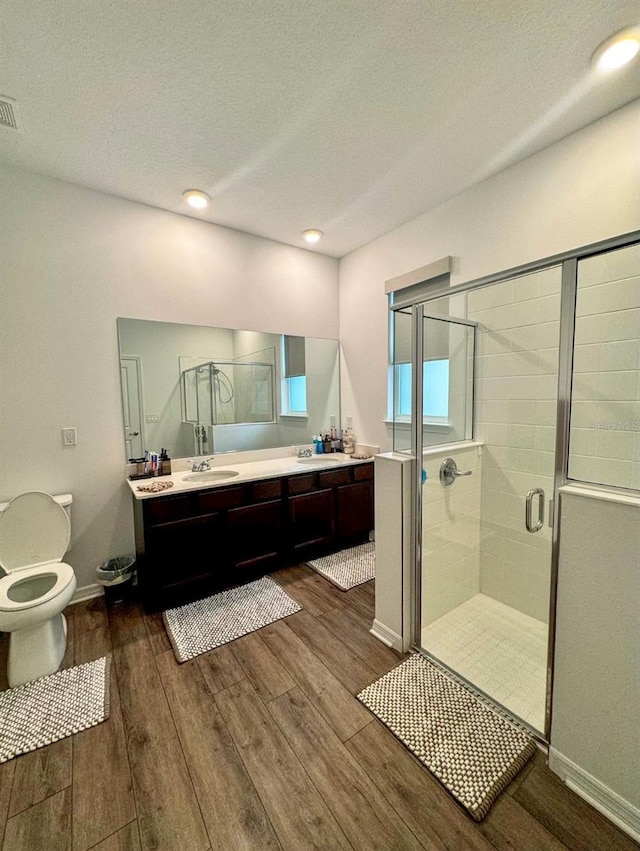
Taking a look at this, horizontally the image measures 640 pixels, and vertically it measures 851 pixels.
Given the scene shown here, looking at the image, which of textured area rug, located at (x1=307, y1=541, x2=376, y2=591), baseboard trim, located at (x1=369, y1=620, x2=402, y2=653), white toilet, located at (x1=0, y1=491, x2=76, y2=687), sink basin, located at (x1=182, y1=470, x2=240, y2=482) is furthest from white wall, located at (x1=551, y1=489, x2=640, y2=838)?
white toilet, located at (x1=0, y1=491, x2=76, y2=687)

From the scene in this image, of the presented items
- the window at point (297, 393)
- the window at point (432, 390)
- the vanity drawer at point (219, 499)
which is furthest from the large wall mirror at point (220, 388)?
the window at point (432, 390)

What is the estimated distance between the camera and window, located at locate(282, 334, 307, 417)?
3.42m

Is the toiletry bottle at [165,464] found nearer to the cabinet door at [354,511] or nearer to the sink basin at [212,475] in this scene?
the sink basin at [212,475]

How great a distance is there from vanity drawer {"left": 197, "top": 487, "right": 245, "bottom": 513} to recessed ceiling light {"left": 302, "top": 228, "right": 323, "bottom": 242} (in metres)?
2.30

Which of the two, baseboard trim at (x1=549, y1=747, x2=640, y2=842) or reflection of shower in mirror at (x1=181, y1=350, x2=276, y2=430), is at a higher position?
reflection of shower in mirror at (x1=181, y1=350, x2=276, y2=430)

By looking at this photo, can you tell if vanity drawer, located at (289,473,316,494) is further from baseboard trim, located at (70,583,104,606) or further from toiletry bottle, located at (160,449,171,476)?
baseboard trim, located at (70,583,104,606)

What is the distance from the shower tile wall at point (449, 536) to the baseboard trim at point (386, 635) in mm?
207

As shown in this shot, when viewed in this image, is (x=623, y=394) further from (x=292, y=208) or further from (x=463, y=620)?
(x=292, y=208)

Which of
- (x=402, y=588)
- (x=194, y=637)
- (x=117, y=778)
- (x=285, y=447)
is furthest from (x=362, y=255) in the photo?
(x=117, y=778)

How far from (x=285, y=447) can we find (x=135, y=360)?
1524 millimetres

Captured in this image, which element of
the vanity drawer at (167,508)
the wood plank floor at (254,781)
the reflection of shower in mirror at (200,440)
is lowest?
the wood plank floor at (254,781)

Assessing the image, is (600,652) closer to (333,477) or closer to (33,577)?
(333,477)

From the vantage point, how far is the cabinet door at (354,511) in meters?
3.11

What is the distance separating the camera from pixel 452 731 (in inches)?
57.9
